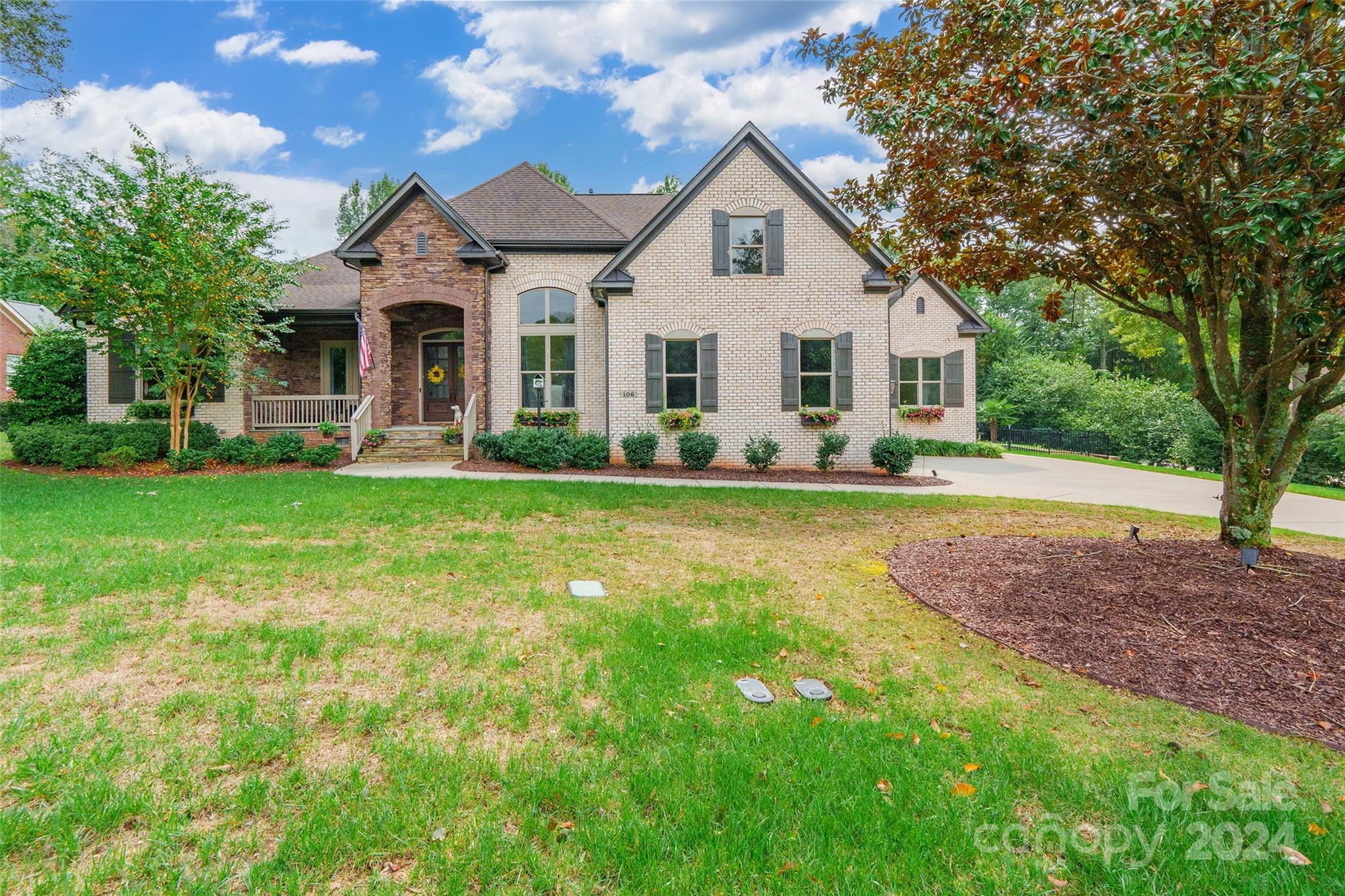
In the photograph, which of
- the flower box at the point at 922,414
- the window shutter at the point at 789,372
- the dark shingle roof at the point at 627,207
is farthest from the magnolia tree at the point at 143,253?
the flower box at the point at 922,414

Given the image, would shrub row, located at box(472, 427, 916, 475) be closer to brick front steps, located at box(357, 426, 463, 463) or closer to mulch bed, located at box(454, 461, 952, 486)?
mulch bed, located at box(454, 461, 952, 486)

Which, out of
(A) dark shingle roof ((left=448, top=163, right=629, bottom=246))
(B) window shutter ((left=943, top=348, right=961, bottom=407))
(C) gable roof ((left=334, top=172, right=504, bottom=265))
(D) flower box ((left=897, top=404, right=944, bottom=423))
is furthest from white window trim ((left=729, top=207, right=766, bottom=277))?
(B) window shutter ((left=943, top=348, right=961, bottom=407))

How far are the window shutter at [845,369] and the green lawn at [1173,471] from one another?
21.6 ft

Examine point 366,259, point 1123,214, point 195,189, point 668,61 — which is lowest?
point 1123,214

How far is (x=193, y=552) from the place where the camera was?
5.48m

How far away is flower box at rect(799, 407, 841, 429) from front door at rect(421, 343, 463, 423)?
9.72 m

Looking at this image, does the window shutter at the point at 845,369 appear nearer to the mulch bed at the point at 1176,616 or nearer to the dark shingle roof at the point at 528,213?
the dark shingle roof at the point at 528,213

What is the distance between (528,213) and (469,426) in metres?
6.19

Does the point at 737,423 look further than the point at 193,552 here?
Yes

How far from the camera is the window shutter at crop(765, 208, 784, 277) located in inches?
521

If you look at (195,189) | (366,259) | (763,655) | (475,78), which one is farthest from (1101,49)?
(195,189)

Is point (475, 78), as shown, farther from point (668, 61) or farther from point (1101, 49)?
point (1101, 49)

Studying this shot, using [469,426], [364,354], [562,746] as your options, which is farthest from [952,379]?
[562,746]

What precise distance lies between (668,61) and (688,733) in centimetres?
1139
